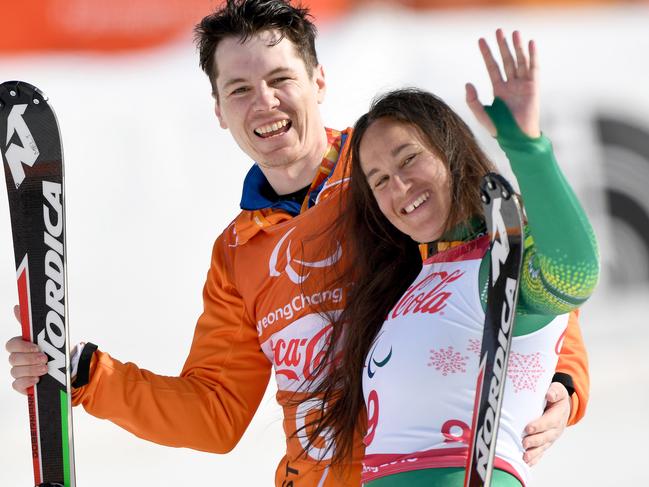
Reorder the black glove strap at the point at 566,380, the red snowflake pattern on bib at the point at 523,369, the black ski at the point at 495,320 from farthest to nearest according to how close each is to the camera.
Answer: the black glove strap at the point at 566,380, the red snowflake pattern on bib at the point at 523,369, the black ski at the point at 495,320

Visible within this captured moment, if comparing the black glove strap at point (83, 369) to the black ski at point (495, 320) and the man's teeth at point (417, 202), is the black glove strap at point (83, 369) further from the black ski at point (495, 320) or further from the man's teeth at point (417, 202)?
the black ski at point (495, 320)

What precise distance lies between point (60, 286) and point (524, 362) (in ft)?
3.69

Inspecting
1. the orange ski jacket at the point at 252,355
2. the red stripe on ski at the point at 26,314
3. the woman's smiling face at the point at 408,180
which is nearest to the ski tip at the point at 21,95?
the red stripe on ski at the point at 26,314

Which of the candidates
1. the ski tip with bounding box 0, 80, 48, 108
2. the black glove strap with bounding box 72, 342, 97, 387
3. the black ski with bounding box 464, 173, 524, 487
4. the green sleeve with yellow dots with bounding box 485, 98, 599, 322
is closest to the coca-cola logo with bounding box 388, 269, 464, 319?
the black ski with bounding box 464, 173, 524, 487

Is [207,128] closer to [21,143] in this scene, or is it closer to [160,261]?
[160,261]

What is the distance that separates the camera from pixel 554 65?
20.1 feet

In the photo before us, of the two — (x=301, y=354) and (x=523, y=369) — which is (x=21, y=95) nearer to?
(x=301, y=354)

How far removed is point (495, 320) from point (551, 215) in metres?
0.26

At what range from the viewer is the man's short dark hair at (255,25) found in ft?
8.77

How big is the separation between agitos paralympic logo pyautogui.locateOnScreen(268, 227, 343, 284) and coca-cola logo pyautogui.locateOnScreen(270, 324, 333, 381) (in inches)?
5.7

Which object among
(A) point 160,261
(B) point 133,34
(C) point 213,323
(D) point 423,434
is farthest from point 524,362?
(B) point 133,34

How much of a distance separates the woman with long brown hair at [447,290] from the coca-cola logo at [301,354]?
16 centimetres

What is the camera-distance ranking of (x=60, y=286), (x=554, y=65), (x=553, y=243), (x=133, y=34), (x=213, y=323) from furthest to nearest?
(x=554, y=65)
(x=133, y=34)
(x=213, y=323)
(x=60, y=286)
(x=553, y=243)

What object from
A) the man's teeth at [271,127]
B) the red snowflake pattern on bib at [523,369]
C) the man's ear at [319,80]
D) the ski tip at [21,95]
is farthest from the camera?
the man's ear at [319,80]
